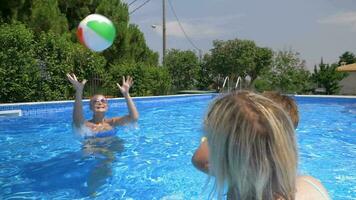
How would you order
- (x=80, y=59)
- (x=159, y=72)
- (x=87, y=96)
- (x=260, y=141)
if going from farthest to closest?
1. (x=159, y=72)
2. (x=87, y=96)
3. (x=80, y=59)
4. (x=260, y=141)

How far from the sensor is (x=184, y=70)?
32.7 metres

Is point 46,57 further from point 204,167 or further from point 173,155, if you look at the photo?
point 204,167

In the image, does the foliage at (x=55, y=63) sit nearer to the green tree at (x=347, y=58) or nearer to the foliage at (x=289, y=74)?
the foliage at (x=289, y=74)

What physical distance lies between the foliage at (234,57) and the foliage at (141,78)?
15522 mm

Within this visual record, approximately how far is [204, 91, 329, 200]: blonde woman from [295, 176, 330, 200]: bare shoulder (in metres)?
0.07

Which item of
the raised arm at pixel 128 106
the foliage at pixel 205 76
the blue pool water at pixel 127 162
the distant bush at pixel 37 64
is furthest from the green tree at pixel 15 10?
the foliage at pixel 205 76

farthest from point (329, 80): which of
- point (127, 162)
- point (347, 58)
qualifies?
point (347, 58)

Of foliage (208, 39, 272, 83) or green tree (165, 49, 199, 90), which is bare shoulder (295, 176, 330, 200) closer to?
green tree (165, 49, 199, 90)

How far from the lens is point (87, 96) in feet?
58.3

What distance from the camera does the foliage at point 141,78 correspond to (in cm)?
1873

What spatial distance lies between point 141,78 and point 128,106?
14124 millimetres

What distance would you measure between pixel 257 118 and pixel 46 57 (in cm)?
1446

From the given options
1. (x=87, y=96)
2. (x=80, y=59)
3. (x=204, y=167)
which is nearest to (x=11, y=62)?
(x=80, y=59)

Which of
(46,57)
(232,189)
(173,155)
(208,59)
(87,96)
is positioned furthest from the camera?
(208,59)
